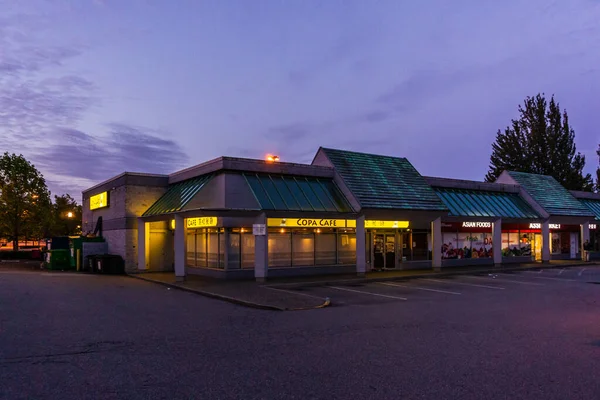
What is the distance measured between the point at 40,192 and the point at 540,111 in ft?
220

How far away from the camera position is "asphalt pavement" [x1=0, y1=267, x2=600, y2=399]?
661 cm

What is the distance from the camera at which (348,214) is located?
25.2 metres

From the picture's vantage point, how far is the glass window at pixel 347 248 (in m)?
27.3

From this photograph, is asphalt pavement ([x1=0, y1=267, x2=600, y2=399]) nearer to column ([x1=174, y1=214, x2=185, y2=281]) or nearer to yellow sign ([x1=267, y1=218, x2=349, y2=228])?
column ([x1=174, y1=214, x2=185, y2=281])

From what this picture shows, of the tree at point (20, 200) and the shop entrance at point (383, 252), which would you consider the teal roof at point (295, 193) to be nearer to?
the shop entrance at point (383, 252)

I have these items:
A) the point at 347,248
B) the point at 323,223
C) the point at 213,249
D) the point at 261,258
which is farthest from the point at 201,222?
the point at 347,248

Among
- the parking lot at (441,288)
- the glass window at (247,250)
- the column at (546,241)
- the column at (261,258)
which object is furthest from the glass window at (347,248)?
the column at (546,241)

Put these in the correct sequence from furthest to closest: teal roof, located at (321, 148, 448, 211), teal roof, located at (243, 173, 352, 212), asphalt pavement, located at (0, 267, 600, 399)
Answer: teal roof, located at (321, 148, 448, 211), teal roof, located at (243, 173, 352, 212), asphalt pavement, located at (0, 267, 600, 399)

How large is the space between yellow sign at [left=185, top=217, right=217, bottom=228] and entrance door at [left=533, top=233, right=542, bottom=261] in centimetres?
2659

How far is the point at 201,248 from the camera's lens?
2658 centimetres

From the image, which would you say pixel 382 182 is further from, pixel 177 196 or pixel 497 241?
pixel 177 196

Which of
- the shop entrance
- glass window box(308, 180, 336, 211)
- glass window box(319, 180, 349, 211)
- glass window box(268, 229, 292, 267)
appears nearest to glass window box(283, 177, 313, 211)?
glass window box(308, 180, 336, 211)

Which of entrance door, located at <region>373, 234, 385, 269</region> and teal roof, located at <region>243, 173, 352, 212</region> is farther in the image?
entrance door, located at <region>373, 234, 385, 269</region>

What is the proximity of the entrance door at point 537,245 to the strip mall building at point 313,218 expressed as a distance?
38cm
